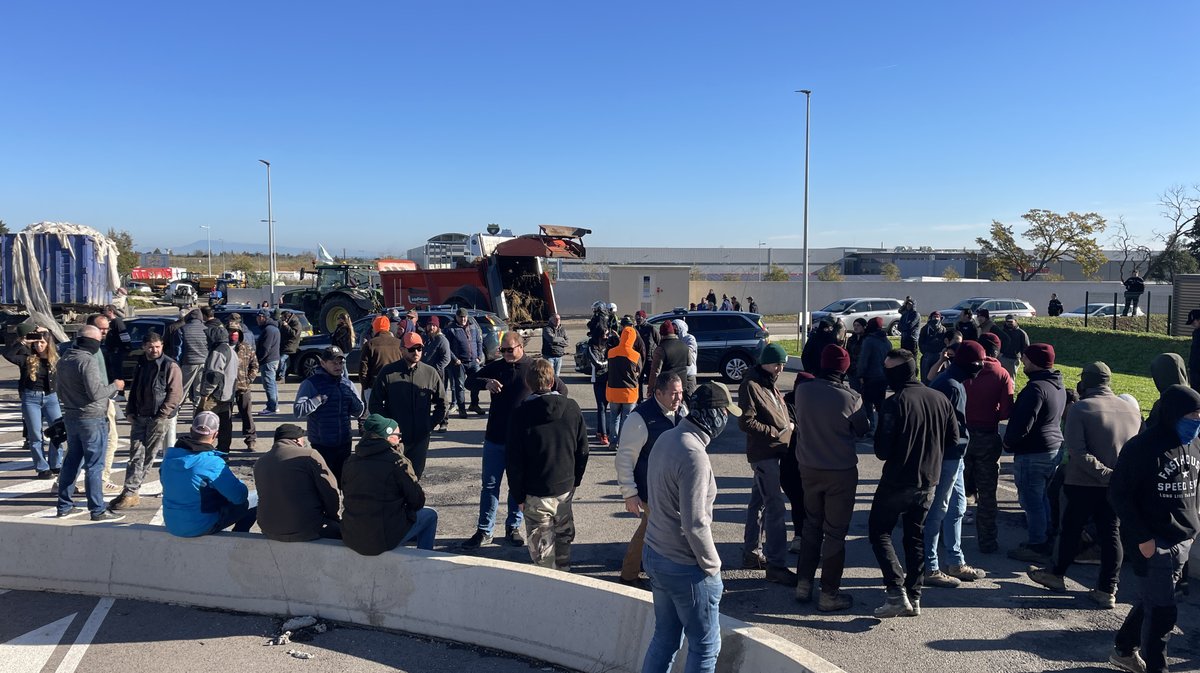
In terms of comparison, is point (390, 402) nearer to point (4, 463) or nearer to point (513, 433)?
point (513, 433)

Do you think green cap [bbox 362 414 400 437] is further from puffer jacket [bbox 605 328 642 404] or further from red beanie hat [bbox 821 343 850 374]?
puffer jacket [bbox 605 328 642 404]

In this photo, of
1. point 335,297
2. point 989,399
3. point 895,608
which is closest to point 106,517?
point 895,608

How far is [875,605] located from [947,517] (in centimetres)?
90

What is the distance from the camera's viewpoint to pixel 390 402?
6.94 meters

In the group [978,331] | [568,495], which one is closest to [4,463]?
[568,495]

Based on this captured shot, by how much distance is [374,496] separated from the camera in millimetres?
5199

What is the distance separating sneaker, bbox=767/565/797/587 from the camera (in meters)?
5.84

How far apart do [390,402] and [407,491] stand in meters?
1.79

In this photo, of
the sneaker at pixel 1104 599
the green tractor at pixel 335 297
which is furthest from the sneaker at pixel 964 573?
the green tractor at pixel 335 297

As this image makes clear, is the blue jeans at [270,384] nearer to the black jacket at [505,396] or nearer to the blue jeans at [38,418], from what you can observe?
the blue jeans at [38,418]

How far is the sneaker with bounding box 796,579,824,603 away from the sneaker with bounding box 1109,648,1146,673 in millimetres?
1759

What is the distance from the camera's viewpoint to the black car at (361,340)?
631 inches

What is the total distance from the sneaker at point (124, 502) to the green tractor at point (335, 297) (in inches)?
598

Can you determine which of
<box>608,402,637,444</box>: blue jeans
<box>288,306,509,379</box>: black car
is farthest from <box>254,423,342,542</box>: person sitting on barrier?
<box>288,306,509,379</box>: black car
